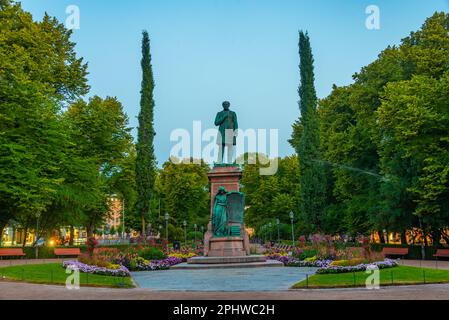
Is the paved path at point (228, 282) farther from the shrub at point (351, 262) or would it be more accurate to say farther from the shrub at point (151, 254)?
the shrub at point (151, 254)

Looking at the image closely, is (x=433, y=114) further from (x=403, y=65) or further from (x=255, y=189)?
(x=255, y=189)

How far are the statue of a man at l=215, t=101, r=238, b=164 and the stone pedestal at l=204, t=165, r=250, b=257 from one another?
108 cm

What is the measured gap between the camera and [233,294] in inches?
484

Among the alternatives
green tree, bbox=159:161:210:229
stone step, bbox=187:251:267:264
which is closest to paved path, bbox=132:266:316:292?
stone step, bbox=187:251:267:264

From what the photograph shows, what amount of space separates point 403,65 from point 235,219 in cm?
1933

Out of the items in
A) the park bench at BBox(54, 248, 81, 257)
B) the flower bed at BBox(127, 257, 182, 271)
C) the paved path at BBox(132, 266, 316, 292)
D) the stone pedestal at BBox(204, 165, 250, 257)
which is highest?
the stone pedestal at BBox(204, 165, 250, 257)

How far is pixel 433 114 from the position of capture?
26578 millimetres

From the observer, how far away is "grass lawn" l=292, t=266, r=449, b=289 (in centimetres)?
1373

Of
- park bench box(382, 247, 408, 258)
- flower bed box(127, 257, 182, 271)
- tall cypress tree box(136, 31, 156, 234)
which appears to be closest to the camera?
flower bed box(127, 257, 182, 271)

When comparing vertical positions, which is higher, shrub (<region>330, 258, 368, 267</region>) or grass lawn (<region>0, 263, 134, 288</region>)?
shrub (<region>330, 258, 368, 267</region>)

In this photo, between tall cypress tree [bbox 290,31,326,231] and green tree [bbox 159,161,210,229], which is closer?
tall cypress tree [bbox 290,31,326,231]

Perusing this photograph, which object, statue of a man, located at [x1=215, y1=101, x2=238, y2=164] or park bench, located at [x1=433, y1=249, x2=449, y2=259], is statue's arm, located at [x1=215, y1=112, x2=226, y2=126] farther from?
park bench, located at [x1=433, y1=249, x2=449, y2=259]

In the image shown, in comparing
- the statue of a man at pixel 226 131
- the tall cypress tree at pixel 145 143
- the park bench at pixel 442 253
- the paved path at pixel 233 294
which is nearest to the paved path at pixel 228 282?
the paved path at pixel 233 294

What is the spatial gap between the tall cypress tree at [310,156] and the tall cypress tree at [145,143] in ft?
50.1
